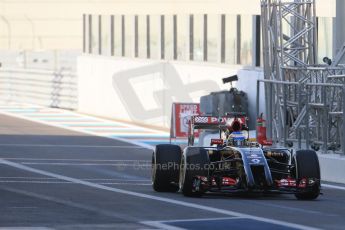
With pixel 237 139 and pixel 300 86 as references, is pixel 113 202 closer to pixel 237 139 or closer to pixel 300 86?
pixel 237 139

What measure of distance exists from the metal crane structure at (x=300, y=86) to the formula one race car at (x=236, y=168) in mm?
3695

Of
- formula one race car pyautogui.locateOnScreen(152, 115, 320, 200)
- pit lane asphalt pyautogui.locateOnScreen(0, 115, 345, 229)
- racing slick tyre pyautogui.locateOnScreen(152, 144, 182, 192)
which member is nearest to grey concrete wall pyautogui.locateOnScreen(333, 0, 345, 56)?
pit lane asphalt pyautogui.locateOnScreen(0, 115, 345, 229)

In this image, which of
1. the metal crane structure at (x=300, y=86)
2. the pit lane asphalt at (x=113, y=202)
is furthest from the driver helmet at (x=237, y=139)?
the metal crane structure at (x=300, y=86)

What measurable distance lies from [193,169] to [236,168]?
588mm

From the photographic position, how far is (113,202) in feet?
56.2

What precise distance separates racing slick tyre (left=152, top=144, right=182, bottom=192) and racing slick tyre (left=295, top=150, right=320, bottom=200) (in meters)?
1.76

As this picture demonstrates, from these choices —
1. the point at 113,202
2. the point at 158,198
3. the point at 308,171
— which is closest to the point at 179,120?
the point at 308,171

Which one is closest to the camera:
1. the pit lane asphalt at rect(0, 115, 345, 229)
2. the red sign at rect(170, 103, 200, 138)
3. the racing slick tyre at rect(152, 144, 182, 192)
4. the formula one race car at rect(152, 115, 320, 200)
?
the pit lane asphalt at rect(0, 115, 345, 229)

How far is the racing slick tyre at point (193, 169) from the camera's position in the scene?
A: 1802cm

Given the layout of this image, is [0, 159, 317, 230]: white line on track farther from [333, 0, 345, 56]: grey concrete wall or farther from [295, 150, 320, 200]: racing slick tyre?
[333, 0, 345, 56]: grey concrete wall

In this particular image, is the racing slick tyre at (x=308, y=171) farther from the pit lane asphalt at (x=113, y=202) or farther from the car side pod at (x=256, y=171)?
the car side pod at (x=256, y=171)

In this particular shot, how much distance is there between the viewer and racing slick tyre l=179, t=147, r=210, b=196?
1802 centimetres

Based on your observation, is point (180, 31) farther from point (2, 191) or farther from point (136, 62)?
point (2, 191)

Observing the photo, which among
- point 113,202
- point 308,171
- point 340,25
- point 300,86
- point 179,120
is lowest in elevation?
point 113,202
